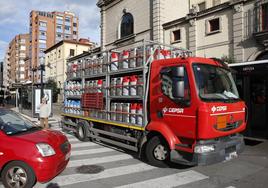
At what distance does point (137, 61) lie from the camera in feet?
26.2

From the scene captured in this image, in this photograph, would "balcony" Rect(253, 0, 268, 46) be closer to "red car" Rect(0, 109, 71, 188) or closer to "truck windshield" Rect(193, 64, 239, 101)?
"truck windshield" Rect(193, 64, 239, 101)

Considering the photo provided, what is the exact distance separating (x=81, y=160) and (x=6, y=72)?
147619mm

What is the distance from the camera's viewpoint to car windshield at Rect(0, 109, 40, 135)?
18.9 feet

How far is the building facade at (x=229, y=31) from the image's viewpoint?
18.0 m

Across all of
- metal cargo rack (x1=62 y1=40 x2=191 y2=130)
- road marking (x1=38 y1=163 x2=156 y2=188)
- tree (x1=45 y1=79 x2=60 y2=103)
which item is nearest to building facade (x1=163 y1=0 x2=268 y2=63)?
metal cargo rack (x1=62 y1=40 x2=191 y2=130)

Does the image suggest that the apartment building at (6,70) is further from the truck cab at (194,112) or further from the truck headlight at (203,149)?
the truck headlight at (203,149)

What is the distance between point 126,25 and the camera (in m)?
32.0

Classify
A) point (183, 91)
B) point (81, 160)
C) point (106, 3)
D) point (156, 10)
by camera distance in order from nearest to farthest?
point (183, 91) → point (81, 160) → point (156, 10) → point (106, 3)

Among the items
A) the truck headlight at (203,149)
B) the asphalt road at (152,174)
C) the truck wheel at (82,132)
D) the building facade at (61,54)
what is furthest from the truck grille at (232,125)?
the building facade at (61,54)

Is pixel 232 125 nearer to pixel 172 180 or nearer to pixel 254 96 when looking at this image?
pixel 172 180

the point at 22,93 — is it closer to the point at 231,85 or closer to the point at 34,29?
the point at 231,85

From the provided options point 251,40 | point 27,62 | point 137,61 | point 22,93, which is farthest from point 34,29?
point 137,61

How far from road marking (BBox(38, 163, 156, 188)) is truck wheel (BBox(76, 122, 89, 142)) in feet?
11.7

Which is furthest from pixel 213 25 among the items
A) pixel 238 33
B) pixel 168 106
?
pixel 168 106
